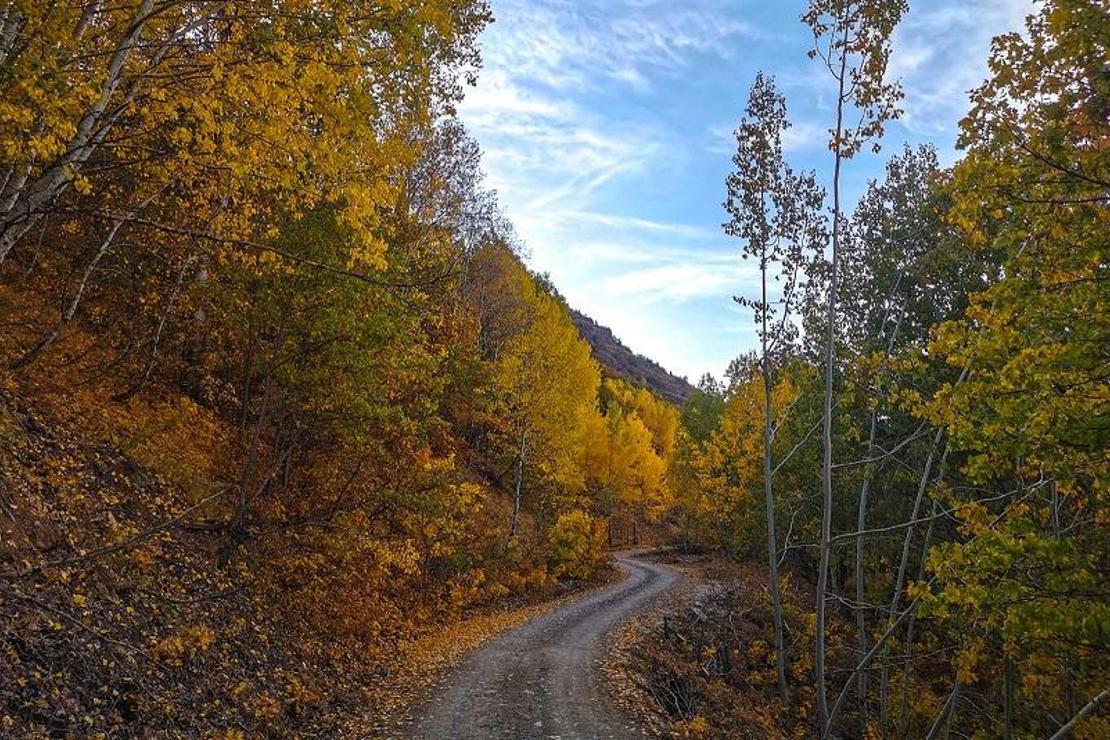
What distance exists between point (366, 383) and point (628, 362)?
5439 inches

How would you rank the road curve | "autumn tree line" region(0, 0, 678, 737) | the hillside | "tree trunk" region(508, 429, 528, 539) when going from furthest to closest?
the hillside < "tree trunk" region(508, 429, 528, 539) < the road curve < "autumn tree line" region(0, 0, 678, 737)

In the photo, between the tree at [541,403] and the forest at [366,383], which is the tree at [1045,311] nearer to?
the forest at [366,383]

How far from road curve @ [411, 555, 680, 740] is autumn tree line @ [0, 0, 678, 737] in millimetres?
1931

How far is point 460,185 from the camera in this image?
22.7 m

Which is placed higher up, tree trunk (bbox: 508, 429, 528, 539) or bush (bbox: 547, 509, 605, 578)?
tree trunk (bbox: 508, 429, 528, 539)

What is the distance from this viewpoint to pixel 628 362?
486 ft

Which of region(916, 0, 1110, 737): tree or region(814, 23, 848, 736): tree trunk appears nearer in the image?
region(916, 0, 1110, 737): tree

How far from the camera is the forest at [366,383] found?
5.35 meters

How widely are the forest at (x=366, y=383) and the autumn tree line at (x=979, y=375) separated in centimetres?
6

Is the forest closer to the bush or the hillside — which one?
the bush

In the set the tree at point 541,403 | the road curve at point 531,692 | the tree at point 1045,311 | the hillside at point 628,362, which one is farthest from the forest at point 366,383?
the hillside at point 628,362

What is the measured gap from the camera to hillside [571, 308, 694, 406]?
133625 millimetres

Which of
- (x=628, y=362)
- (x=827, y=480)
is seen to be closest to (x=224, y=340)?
(x=827, y=480)

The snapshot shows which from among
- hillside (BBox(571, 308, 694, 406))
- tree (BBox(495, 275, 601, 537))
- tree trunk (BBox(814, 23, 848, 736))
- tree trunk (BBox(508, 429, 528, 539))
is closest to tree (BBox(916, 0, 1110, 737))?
tree trunk (BBox(814, 23, 848, 736))
